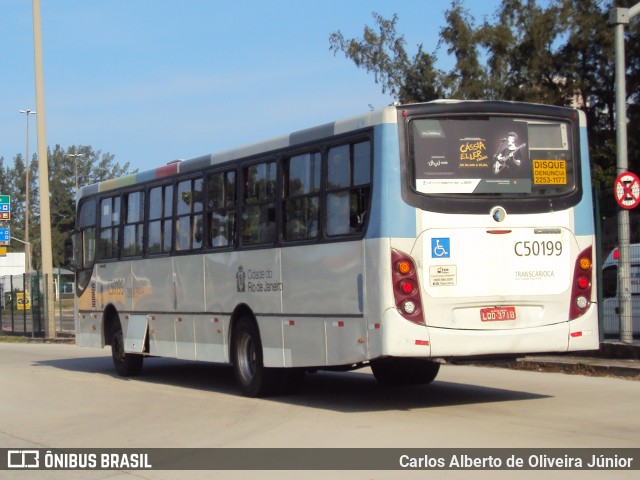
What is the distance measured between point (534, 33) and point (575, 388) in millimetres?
26966

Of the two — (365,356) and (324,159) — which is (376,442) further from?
(324,159)

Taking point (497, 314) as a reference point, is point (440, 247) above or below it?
above

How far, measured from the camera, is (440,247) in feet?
36.8

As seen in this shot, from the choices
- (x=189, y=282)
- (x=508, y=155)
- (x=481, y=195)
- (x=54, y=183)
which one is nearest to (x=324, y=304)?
(x=481, y=195)

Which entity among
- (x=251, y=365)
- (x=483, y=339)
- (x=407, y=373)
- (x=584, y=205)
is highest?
(x=584, y=205)

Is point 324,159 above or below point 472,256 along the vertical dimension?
above

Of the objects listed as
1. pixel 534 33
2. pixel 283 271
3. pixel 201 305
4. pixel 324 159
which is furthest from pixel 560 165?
pixel 534 33

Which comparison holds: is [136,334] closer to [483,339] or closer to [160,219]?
[160,219]

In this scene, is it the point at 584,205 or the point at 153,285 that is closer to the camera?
the point at 584,205

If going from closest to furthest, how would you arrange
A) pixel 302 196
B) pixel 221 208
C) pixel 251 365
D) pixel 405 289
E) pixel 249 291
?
pixel 405 289 < pixel 302 196 < pixel 249 291 < pixel 251 365 < pixel 221 208

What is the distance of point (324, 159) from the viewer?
39.8ft

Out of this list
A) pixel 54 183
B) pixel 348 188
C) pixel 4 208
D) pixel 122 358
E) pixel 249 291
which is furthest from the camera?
pixel 54 183

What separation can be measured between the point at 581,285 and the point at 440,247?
1851 mm

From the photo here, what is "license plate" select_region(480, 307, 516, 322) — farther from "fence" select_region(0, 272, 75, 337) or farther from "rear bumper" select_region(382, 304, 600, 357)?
"fence" select_region(0, 272, 75, 337)
